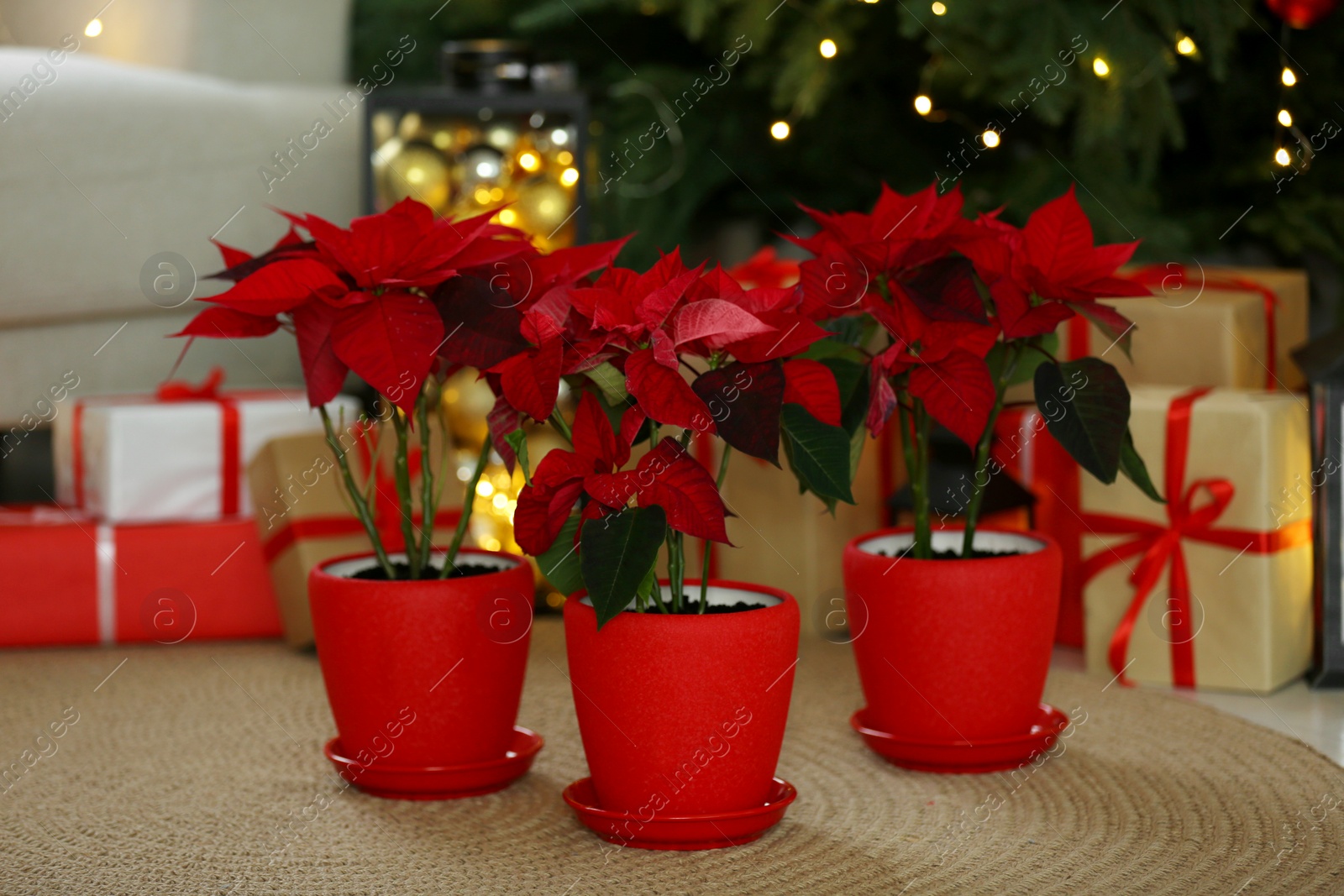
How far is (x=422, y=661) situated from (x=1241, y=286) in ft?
3.17

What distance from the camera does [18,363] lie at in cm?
161

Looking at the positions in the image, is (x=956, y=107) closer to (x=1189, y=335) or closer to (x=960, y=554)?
(x=1189, y=335)

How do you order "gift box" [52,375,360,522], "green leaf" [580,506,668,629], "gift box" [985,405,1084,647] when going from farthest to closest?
1. "gift box" [52,375,360,522]
2. "gift box" [985,405,1084,647]
3. "green leaf" [580,506,668,629]

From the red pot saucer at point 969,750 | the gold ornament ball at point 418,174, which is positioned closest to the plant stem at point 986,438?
the red pot saucer at point 969,750

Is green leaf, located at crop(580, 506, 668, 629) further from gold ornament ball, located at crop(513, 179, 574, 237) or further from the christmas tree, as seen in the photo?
gold ornament ball, located at crop(513, 179, 574, 237)

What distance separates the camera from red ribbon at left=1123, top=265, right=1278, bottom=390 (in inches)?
51.1

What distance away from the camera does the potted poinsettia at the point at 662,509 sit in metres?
0.70

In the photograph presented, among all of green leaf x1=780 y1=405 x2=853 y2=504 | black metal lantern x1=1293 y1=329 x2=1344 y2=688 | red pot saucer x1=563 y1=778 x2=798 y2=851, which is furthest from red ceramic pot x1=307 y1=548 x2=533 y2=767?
black metal lantern x1=1293 y1=329 x2=1344 y2=688

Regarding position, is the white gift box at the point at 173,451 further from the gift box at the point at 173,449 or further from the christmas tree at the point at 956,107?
the christmas tree at the point at 956,107

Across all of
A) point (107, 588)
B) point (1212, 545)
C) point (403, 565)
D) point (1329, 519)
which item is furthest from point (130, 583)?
point (1329, 519)

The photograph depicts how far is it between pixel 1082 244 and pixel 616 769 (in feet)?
1.45

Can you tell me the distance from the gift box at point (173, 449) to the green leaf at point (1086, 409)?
76cm

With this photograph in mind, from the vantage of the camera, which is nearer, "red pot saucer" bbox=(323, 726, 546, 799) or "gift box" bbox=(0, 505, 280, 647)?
"red pot saucer" bbox=(323, 726, 546, 799)

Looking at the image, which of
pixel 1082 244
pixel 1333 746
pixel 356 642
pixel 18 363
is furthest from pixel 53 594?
pixel 1333 746
